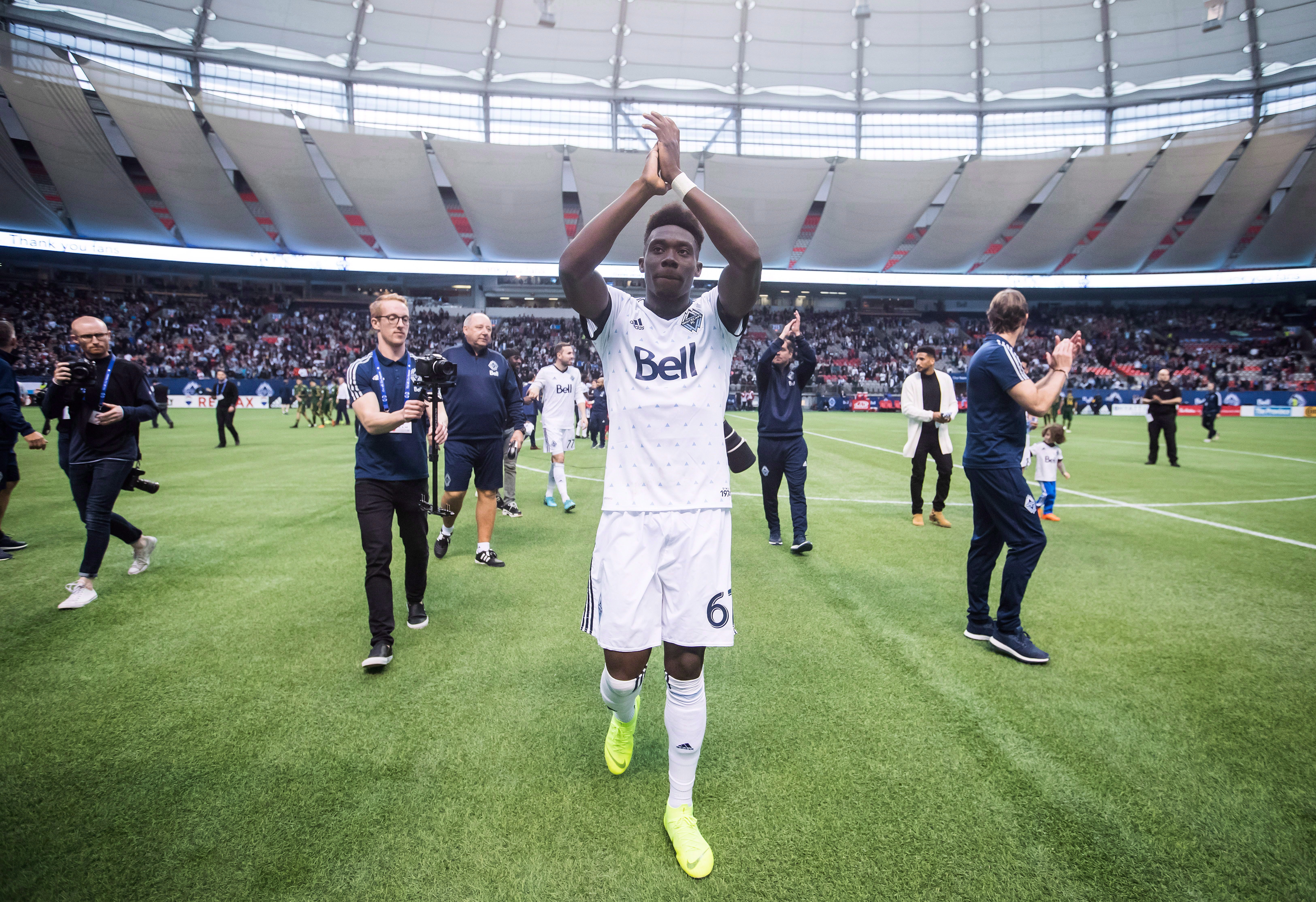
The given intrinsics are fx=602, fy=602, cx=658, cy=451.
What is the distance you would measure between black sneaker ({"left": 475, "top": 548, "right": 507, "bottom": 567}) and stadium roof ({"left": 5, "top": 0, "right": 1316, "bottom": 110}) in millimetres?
43646

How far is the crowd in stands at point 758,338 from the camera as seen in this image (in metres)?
39.8

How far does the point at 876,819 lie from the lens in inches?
103

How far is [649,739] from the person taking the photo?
332 centimetres

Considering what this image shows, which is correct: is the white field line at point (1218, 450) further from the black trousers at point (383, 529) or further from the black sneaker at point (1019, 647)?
the black trousers at point (383, 529)

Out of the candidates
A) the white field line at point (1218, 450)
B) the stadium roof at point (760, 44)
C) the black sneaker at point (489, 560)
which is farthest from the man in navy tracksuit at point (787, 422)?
the stadium roof at point (760, 44)

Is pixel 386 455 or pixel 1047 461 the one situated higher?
pixel 386 455

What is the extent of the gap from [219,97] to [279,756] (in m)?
50.0

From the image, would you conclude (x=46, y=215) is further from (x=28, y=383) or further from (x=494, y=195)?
(x=494, y=195)

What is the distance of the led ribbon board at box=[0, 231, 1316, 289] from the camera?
42625 mm

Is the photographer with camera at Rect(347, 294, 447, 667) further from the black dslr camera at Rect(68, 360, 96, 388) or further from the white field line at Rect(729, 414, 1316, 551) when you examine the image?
the white field line at Rect(729, 414, 1316, 551)

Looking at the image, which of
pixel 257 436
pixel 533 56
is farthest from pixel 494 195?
pixel 257 436

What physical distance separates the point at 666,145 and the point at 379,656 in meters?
3.60

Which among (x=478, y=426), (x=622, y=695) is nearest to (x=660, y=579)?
(x=622, y=695)

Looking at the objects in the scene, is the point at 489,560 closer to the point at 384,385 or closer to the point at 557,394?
the point at 384,385
